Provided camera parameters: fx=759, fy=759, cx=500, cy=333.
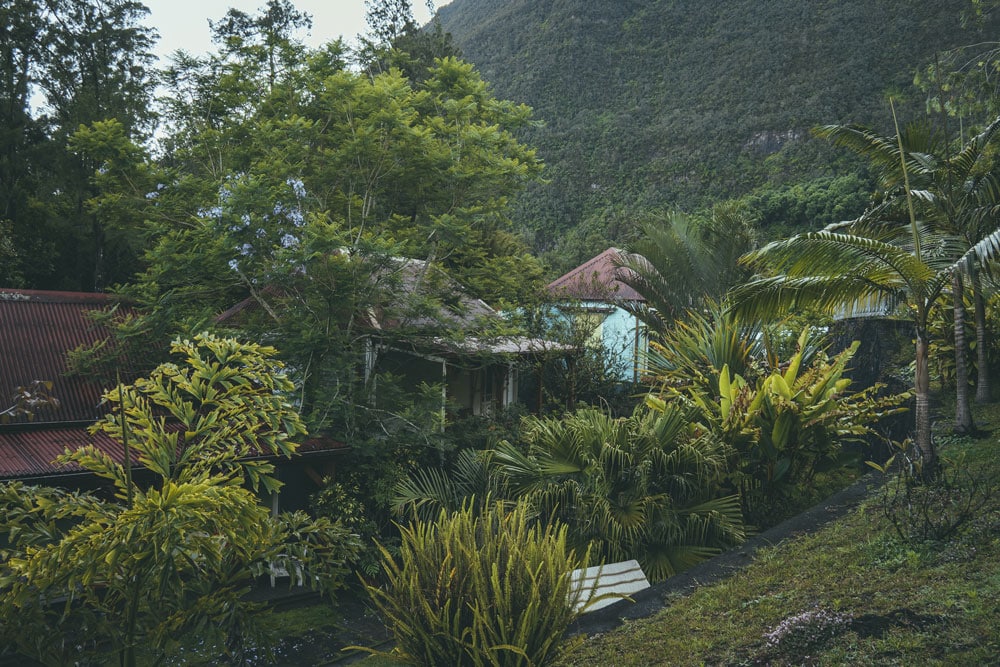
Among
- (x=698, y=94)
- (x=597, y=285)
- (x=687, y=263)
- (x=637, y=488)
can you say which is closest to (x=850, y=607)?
(x=637, y=488)

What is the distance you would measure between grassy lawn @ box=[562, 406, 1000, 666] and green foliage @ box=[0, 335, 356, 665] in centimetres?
246

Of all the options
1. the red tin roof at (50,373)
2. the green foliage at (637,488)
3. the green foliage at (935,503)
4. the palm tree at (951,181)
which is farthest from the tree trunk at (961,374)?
the red tin roof at (50,373)

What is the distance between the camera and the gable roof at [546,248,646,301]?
59.9ft

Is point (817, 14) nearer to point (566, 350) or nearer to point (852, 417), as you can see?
point (566, 350)

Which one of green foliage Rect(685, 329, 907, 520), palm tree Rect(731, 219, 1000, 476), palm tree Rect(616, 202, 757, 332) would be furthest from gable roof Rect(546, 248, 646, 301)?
palm tree Rect(731, 219, 1000, 476)

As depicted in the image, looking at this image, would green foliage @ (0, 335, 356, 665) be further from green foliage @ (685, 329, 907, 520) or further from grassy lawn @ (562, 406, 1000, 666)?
green foliage @ (685, 329, 907, 520)

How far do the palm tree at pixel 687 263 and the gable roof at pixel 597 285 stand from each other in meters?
2.11

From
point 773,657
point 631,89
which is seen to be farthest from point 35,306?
point 631,89

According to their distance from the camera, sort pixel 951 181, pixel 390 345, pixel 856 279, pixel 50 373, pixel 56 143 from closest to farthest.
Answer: pixel 856 279, pixel 951 181, pixel 50 373, pixel 390 345, pixel 56 143

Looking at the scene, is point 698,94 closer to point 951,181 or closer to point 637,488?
point 951,181

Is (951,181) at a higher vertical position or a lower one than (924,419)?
higher

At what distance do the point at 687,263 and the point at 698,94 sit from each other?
41.5m

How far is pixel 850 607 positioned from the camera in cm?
512

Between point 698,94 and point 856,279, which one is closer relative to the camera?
point 856,279
